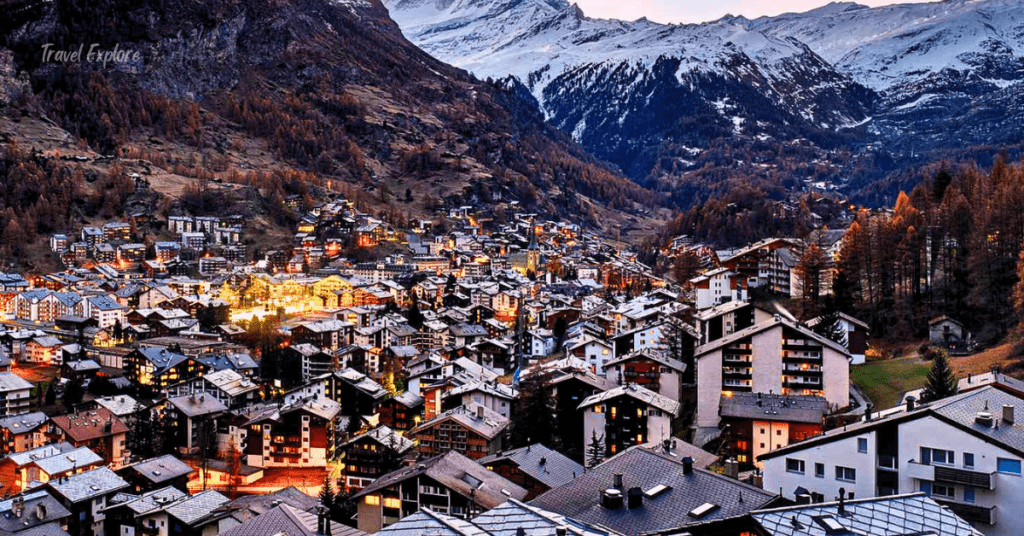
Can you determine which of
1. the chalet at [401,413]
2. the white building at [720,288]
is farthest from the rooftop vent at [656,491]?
the white building at [720,288]

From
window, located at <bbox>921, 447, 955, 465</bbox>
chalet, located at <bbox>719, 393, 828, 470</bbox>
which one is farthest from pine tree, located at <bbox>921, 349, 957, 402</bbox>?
window, located at <bbox>921, 447, 955, 465</bbox>

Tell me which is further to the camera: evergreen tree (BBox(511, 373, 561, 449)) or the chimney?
evergreen tree (BBox(511, 373, 561, 449))

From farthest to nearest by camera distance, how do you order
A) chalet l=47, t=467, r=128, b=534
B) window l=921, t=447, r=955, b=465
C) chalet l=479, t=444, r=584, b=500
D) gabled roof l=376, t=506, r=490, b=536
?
chalet l=47, t=467, r=128, b=534 < chalet l=479, t=444, r=584, b=500 < window l=921, t=447, r=955, b=465 < gabled roof l=376, t=506, r=490, b=536

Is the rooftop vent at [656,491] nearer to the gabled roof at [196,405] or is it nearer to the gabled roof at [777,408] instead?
the gabled roof at [777,408]

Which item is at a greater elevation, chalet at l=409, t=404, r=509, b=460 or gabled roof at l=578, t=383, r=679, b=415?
gabled roof at l=578, t=383, r=679, b=415

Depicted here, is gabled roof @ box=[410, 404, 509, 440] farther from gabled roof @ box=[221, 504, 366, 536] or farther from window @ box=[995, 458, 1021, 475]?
window @ box=[995, 458, 1021, 475]

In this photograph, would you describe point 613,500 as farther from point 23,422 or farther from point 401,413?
point 23,422
